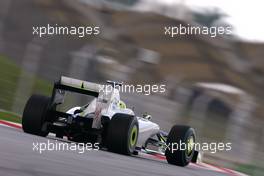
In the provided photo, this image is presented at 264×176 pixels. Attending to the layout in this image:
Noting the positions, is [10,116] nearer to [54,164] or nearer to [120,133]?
[120,133]

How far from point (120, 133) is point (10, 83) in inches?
309

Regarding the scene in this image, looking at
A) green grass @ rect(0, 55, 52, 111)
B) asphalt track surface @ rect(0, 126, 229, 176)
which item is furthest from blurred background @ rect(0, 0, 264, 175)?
asphalt track surface @ rect(0, 126, 229, 176)

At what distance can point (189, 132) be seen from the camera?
373 inches

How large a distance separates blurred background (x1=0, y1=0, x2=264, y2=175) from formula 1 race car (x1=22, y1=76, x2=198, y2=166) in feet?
10.9

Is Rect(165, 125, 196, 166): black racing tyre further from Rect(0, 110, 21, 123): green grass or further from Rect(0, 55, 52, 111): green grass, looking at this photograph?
Rect(0, 55, 52, 111): green grass

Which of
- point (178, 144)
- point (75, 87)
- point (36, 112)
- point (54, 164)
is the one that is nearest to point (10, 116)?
point (36, 112)

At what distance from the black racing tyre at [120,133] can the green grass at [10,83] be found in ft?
19.2

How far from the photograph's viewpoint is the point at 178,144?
30.6ft

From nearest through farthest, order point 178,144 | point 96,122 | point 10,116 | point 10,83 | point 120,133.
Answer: point 120,133 < point 96,122 < point 178,144 < point 10,116 < point 10,83

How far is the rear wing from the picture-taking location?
8.89m

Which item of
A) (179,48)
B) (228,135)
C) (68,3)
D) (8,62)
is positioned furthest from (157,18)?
(228,135)

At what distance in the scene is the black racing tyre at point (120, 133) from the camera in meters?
8.57

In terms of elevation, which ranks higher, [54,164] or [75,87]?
[75,87]

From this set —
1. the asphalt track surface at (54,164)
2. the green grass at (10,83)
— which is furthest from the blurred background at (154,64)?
the asphalt track surface at (54,164)
